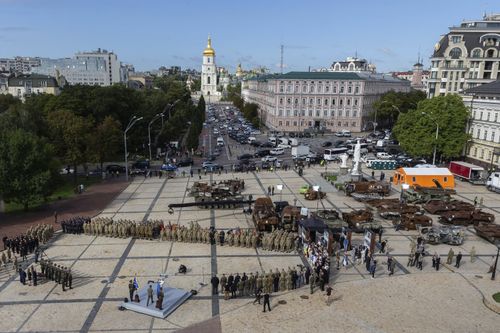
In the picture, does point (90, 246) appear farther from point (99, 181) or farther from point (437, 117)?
point (437, 117)

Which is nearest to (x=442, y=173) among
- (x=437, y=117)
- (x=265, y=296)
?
(x=437, y=117)

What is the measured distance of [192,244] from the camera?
28.1 metres

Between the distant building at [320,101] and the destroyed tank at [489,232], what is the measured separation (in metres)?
65.5

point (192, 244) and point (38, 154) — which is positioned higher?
point (38, 154)

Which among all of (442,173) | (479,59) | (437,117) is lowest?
(442,173)

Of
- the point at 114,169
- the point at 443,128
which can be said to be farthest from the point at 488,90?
the point at 114,169

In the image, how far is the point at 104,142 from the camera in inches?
1946

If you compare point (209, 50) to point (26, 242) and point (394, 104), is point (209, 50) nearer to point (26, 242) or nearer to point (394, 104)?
point (394, 104)

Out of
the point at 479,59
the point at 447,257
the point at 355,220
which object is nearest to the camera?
the point at 447,257

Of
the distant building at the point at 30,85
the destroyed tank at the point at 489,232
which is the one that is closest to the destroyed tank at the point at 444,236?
Result: the destroyed tank at the point at 489,232

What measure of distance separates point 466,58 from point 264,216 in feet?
229

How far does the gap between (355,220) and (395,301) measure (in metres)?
11.3

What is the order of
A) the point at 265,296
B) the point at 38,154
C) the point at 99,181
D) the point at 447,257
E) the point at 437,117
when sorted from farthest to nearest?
the point at 437,117, the point at 99,181, the point at 38,154, the point at 447,257, the point at 265,296

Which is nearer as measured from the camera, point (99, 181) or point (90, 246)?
point (90, 246)
